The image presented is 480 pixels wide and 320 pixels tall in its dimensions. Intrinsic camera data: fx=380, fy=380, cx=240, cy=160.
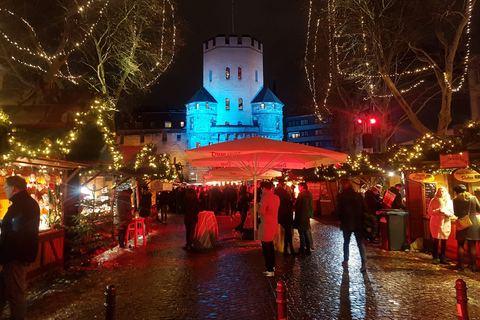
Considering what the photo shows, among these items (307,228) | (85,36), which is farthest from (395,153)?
(85,36)

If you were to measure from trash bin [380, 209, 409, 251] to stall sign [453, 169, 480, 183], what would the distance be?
71.0 inches

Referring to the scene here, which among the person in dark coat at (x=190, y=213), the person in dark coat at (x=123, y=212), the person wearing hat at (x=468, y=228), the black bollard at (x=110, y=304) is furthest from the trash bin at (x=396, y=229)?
the black bollard at (x=110, y=304)

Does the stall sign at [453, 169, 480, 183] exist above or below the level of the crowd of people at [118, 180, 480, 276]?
above

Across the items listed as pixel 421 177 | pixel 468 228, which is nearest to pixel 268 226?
pixel 468 228

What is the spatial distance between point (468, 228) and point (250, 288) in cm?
489

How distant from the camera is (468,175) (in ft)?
29.7

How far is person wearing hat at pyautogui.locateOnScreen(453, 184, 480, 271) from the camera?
26.1ft

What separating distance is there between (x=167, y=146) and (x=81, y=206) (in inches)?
2252

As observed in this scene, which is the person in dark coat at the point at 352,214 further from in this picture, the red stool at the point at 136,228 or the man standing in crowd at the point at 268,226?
the red stool at the point at 136,228

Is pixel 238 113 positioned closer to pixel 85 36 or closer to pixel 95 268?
pixel 85 36

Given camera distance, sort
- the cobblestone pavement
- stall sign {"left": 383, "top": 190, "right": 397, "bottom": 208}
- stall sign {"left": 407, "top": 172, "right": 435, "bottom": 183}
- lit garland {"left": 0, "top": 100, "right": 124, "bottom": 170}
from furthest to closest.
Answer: stall sign {"left": 383, "top": 190, "right": 397, "bottom": 208} → stall sign {"left": 407, "top": 172, "right": 435, "bottom": 183} → lit garland {"left": 0, "top": 100, "right": 124, "bottom": 170} → the cobblestone pavement

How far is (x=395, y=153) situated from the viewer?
11.2 meters

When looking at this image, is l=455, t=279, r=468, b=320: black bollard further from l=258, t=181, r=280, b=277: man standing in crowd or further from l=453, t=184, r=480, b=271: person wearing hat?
l=453, t=184, r=480, b=271: person wearing hat

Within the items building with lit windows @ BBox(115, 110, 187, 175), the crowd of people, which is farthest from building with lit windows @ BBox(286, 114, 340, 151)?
the crowd of people
